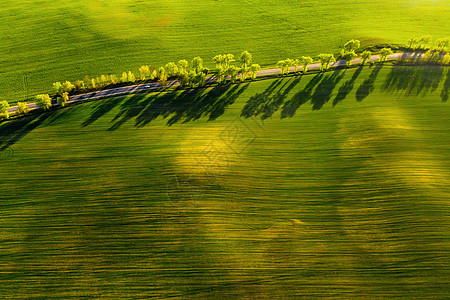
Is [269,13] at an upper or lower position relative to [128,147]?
upper

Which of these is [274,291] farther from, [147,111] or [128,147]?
[147,111]

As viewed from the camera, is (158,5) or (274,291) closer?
(274,291)

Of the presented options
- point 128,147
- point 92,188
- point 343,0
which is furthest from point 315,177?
point 343,0

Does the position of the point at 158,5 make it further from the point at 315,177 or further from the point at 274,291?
the point at 274,291

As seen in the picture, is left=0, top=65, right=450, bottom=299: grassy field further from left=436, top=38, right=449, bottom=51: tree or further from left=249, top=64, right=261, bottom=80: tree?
left=436, top=38, right=449, bottom=51: tree

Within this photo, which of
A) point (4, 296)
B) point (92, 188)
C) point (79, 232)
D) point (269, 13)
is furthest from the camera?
point (269, 13)

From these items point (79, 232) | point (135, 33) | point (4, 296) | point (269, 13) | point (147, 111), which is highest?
point (269, 13)

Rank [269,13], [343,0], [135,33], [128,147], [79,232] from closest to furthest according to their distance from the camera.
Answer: [79,232] → [128,147] → [135,33] → [269,13] → [343,0]

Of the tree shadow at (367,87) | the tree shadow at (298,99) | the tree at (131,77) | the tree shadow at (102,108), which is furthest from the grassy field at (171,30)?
the tree shadow at (367,87)
